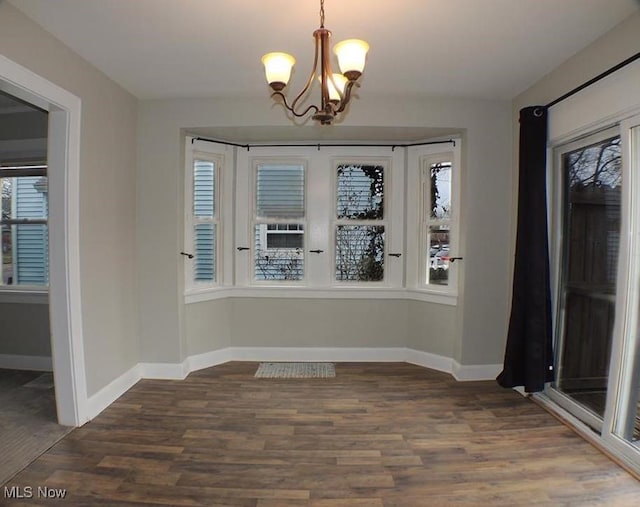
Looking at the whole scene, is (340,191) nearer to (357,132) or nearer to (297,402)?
(357,132)

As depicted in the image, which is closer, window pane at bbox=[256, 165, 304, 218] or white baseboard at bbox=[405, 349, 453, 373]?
white baseboard at bbox=[405, 349, 453, 373]

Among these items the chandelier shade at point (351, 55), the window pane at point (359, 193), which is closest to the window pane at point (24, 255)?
the window pane at point (359, 193)

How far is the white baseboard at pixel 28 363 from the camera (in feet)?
11.3

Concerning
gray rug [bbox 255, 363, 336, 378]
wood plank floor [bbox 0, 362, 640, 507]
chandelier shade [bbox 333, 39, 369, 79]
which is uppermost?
chandelier shade [bbox 333, 39, 369, 79]

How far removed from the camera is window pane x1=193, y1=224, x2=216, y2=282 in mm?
3549

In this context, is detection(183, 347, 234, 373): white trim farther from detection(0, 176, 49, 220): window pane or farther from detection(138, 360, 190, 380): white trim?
detection(0, 176, 49, 220): window pane

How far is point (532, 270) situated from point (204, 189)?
2957mm

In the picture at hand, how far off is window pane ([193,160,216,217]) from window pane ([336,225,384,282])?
4.27 ft

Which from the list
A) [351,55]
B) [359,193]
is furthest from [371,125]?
[351,55]

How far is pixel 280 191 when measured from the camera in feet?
12.2

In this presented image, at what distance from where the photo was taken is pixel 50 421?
2500 millimetres

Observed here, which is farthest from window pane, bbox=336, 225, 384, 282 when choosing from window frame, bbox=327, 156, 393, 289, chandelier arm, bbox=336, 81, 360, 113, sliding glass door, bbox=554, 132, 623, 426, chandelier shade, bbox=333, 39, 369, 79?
chandelier shade, bbox=333, 39, 369, 79

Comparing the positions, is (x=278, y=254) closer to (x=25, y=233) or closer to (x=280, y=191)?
(x=280, y=191)

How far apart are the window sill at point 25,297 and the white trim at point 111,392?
3.86ft
